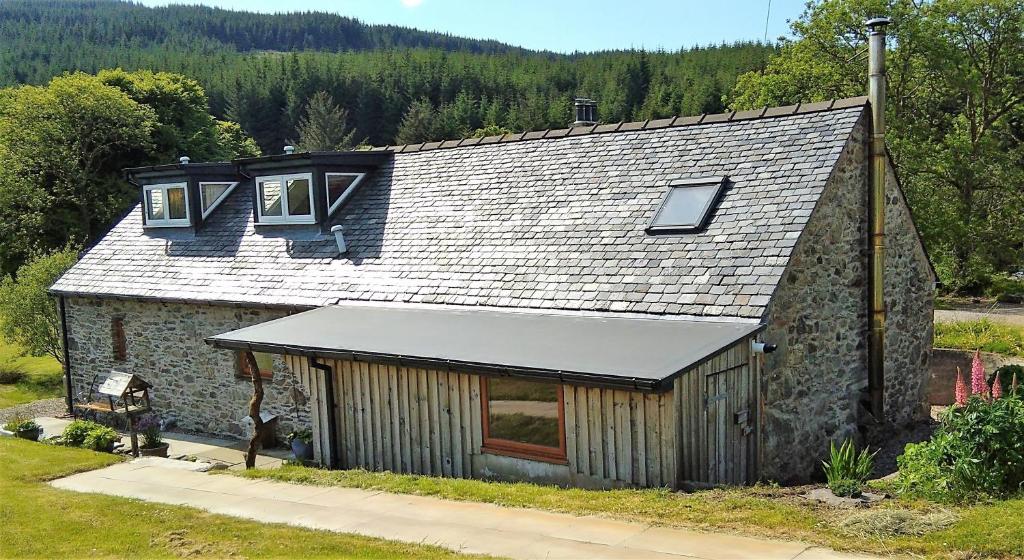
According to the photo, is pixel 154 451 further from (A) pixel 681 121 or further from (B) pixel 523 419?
(A) pixel 681 121

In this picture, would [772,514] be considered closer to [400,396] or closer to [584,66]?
[400,396]

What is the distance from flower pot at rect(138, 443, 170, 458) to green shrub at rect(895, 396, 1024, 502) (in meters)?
12.5

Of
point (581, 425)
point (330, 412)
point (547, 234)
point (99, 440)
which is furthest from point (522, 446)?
point (99, 440)

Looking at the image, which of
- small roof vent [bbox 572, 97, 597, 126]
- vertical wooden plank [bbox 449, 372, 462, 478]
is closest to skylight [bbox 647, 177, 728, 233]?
vertical wooden plank [bbox 449, 372, 462, 478]

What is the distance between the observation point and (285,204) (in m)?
17.8

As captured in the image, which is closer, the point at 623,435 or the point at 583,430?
the point at 623,435

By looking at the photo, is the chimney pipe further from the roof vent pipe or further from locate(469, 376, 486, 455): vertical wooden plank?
the roof vent pipe

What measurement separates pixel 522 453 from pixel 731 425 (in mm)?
2780

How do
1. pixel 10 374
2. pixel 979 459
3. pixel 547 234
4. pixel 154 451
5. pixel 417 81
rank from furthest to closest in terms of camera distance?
pixel 417 81
pixel 10 374
pixel 154 451
pixel 547 234
pixel 979 459

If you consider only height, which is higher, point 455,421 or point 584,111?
point 584,111

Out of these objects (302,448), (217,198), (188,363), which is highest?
(217,198)

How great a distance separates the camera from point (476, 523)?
8398 mm

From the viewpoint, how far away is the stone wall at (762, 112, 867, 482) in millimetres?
11133

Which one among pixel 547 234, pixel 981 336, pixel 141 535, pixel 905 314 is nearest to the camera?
pixel 141 535
